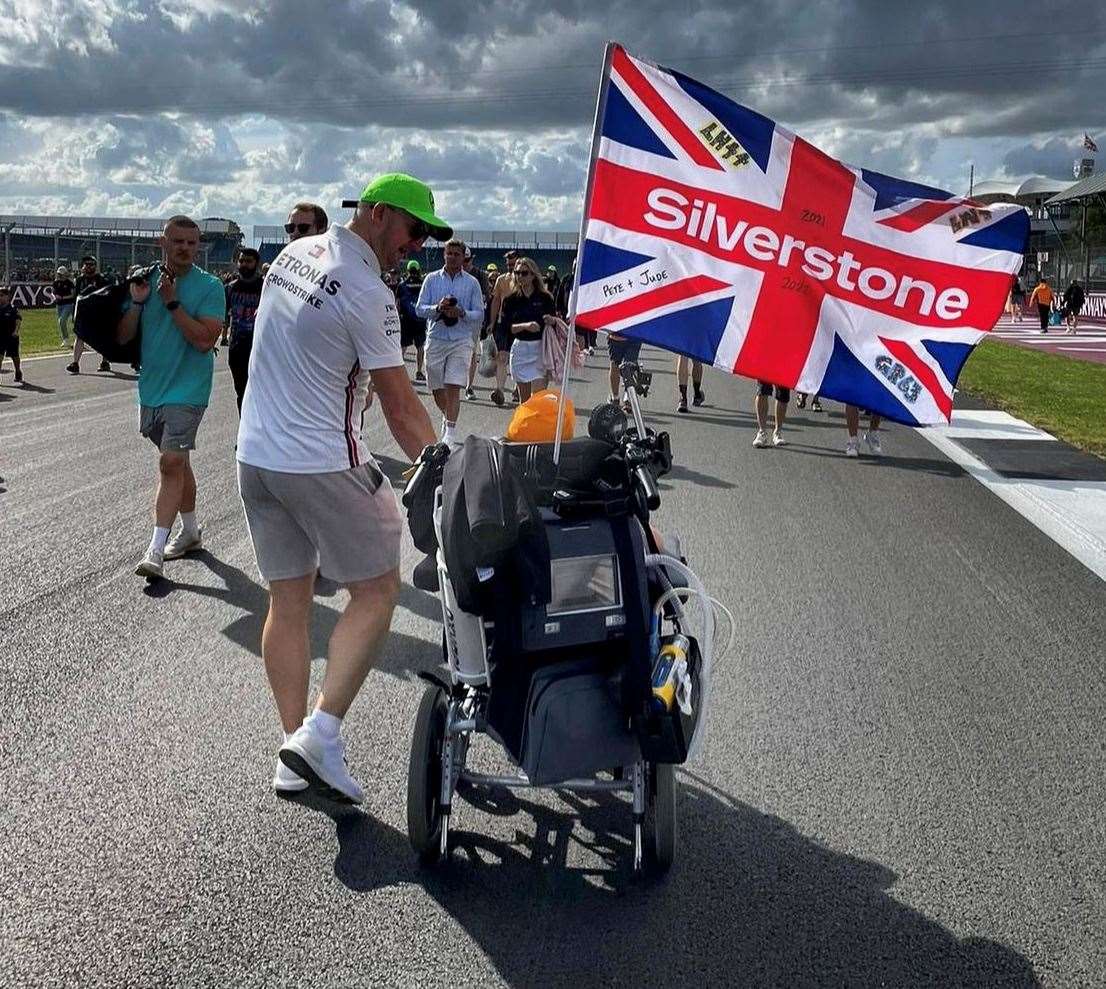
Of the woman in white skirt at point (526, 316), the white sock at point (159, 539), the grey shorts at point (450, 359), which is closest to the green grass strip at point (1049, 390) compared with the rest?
the woman in white skirt at point (526, 316)

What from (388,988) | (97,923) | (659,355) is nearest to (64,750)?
(97,923)

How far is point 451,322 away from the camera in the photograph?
1198 centimetres

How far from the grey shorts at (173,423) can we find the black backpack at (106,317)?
12.2 inches

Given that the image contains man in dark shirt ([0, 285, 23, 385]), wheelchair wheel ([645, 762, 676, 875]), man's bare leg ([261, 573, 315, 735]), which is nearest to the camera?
wheelchair wheel ([645, 762, 676, 875])

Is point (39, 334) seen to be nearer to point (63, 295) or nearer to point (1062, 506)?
point (63, 295)

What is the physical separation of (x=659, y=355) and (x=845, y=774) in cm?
2570

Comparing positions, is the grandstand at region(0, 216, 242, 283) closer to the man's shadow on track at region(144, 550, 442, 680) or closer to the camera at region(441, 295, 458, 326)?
the camera at region(441, 295, 458, 326)

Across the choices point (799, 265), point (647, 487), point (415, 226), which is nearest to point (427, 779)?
point (647, 487)

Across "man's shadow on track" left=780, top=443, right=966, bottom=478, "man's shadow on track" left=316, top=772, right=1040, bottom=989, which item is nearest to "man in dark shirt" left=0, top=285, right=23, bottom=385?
"man's shadow on track" left=780, top=443, right=966, bottom=478

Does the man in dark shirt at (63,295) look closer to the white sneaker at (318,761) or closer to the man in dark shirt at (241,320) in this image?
the man in dark shirt at (241,320)

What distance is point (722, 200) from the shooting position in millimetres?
4266

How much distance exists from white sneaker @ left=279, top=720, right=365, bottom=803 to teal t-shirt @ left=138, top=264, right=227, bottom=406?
346cm

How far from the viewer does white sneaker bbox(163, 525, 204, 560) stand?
23.6ft

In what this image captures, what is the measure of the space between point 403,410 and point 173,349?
339cm
